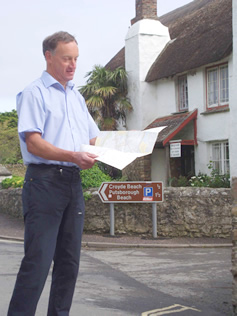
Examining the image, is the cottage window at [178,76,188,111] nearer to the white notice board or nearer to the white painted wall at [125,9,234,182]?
the white painted wall at [125,9,234,182]

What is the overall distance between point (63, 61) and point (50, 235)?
113 cm

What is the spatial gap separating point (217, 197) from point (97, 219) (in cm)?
295

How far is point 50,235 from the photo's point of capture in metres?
3.24

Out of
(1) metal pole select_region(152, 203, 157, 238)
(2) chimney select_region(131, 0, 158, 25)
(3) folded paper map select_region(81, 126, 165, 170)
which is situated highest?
(2) chimney select_region(131, 0, 158, 25)

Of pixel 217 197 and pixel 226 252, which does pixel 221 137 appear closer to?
pixel 217 197

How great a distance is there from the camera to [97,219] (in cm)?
1254

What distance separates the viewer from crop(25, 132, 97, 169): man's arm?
3.08 m

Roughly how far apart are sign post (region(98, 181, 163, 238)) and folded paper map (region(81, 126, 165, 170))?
8753 mm

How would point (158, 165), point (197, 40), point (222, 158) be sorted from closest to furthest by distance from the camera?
1. point (222, 158)
2. point (197, 40)
3. point (158, 165)

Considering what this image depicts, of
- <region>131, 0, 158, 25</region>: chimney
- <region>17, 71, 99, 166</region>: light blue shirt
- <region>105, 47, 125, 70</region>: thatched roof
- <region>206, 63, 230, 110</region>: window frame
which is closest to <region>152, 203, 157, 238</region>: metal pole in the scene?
<region>206, 63, 230, 110</region>: window frame

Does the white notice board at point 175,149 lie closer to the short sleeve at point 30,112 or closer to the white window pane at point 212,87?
the white window pane at point 212,87

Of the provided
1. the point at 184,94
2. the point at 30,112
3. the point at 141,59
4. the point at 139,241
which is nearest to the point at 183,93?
the point at 184,94

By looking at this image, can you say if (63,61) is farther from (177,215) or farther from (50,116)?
(177,215)

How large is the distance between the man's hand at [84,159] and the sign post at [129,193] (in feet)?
29.4
